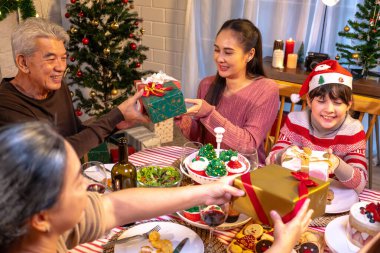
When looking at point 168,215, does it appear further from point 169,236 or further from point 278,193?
point 278,193

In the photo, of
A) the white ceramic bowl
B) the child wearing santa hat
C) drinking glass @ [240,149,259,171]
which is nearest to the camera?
the white ceramic bowl

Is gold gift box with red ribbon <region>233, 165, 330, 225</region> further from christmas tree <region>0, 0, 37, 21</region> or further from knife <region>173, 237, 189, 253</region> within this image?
christmas tree <region>0, 0, 37, 21</region>

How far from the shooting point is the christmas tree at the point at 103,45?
3316 mm

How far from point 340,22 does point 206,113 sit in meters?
2.13

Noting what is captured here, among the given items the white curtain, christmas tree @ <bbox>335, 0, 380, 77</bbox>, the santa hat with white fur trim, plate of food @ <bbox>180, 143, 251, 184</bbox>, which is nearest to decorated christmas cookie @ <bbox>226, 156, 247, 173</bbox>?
plate of food @ <bbox>180, 143, 251, 184</bbox>

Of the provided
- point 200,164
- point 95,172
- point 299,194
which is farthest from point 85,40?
point 299,194

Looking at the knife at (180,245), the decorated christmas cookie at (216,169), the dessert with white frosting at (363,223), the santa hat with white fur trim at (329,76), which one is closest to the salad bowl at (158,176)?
the decorated christmas cookie at (216,169)

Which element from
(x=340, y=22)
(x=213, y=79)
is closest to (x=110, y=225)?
(x=213, y=79)

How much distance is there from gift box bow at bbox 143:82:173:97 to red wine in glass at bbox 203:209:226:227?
641 mm

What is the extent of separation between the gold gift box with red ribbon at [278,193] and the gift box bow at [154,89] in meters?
0.66

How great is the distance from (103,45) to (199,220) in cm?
247

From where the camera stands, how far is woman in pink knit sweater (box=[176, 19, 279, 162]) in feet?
6.98

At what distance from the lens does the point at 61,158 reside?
0.78 metres

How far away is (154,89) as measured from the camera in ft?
5.44
